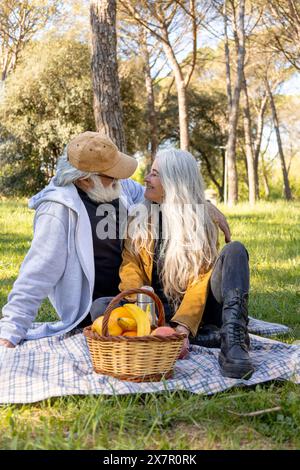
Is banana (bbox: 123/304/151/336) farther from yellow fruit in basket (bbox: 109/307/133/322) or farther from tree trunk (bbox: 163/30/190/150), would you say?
tree trunk (bbox: 163/30/190/150)

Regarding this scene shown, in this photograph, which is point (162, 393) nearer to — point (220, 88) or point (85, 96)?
point (85, 96)

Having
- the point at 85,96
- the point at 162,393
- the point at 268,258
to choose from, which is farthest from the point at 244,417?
the point at 85,96

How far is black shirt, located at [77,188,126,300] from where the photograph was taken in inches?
163

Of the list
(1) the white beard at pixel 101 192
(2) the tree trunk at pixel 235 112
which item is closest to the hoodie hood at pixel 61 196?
(1) the white beard at pixel 101 192

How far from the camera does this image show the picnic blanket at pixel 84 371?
3158 mm

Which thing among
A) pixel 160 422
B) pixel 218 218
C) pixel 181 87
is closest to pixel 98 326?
pixel 160 422

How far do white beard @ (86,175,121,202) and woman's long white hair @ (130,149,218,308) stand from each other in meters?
0.29

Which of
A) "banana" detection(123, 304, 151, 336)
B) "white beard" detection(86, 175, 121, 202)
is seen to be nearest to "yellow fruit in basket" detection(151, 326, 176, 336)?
"banana" detection(123, 304, 151, 336)

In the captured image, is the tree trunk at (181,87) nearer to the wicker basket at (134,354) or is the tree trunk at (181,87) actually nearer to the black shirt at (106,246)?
the black shirt at (106,246)

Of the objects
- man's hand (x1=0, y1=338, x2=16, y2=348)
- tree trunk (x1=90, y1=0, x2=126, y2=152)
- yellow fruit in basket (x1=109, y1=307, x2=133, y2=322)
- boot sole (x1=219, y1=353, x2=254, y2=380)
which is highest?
tree trunk (x1=90, y1=0, x2=126, y2=152)

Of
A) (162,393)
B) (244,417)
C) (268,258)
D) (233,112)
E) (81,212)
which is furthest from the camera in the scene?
(233,112)

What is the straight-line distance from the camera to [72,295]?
4.01 m

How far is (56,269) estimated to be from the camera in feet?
12.8

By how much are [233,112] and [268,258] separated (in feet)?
33.1
